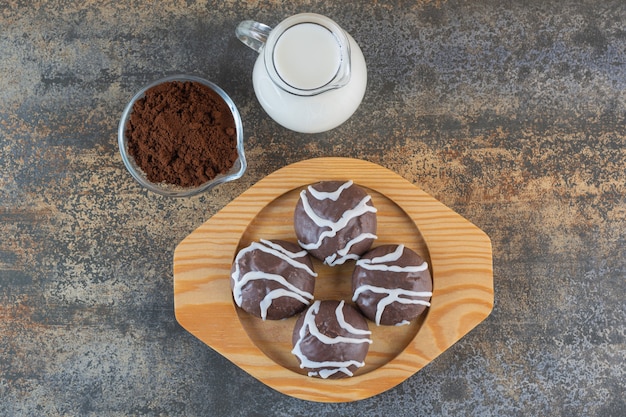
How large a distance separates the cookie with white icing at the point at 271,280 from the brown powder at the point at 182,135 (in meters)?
0.29

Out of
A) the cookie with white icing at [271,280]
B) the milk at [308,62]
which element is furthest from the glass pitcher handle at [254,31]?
the cookie with white icing at [271,280]

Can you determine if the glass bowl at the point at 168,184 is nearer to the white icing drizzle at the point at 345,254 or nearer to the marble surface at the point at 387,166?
the marble surface at the point at 387,166

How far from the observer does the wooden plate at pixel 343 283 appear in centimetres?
157

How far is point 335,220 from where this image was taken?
58.1 inches

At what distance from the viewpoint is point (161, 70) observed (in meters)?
1.78

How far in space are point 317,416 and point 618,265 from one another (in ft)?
3.71

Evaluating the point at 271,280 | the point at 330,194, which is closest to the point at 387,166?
the point at 330,194

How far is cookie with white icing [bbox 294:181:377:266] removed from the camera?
4.84ft

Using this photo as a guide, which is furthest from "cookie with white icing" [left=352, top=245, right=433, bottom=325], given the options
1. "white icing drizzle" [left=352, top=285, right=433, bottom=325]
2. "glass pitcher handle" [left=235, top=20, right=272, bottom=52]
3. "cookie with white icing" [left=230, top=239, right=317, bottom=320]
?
"glass pitcher handle" [left=235, top=20, right=272, bottom=52]

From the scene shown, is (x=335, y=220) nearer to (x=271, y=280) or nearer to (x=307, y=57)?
(x=271, y=280)

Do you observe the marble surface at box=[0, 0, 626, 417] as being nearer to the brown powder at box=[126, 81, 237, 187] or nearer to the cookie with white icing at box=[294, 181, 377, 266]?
the brown powder at box=[126, 81, 237, 187]

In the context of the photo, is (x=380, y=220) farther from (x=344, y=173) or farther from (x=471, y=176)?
(x=471, y=176)

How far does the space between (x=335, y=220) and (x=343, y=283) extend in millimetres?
239

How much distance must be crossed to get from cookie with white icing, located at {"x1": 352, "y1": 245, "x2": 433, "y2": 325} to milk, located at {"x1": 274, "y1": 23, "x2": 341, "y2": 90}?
1.73 feet
